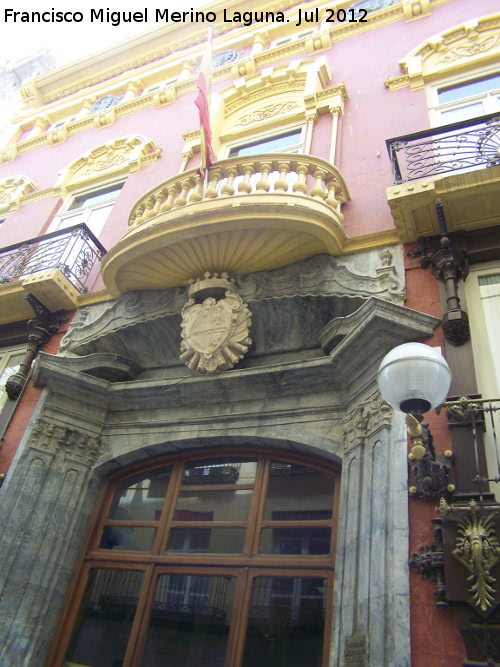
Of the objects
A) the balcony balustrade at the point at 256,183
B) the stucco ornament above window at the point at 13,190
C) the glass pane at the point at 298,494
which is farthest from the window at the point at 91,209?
the glass pane at the point at 298,494

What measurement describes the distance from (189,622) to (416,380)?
3861mm

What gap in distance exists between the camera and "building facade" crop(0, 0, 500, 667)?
420 cm

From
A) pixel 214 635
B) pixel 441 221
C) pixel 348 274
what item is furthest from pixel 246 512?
pixel 441 221

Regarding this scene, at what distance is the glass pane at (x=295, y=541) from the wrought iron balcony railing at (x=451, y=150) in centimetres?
398

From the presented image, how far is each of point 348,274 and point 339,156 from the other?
2.74 metres

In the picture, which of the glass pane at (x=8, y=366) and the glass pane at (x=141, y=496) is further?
the glass pane at (x=8, y=366)

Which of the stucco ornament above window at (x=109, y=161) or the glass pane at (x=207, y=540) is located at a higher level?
the stucco ornament above window at (x=109, y=161)

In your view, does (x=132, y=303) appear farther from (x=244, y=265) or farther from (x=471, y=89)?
(x=471, y=89)

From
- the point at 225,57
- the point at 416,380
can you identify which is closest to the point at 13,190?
the point at 225,57

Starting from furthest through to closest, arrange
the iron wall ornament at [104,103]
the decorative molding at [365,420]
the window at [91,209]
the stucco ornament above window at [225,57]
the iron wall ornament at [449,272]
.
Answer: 1. the iron wall ornament at [104,103]
2. the stucco ornament above window at [225,57]
3. the window at [91,209]
4. the iron wall ornament at [449,272]
5. the decorative molding at [365,420]

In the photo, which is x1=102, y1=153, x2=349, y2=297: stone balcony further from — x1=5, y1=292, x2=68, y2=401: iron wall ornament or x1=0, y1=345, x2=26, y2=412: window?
x1=0, y1=345, x2=26, y2=412: window

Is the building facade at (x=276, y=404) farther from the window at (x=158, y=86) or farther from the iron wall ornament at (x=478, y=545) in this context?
the window at (x=158, y=86)

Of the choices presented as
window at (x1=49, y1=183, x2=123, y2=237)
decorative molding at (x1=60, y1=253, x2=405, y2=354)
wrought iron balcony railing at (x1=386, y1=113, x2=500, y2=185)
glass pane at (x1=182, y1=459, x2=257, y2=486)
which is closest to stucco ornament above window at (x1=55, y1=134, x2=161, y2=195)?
window at (x1=49, y1=183, x2=123, y2=237)

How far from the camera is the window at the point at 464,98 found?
779 centimetres
